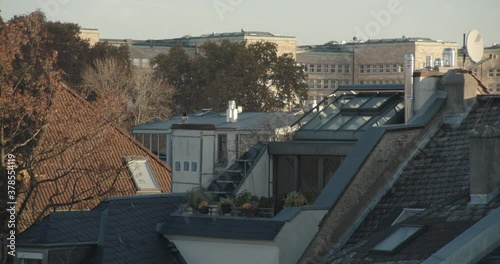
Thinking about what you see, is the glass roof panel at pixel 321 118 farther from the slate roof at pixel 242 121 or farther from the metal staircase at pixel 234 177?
the slate roof at pixel 242 121

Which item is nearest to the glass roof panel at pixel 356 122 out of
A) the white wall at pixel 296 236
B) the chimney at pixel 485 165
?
the white wall at pixel 296 236

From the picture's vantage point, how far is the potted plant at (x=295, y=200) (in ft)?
89.9

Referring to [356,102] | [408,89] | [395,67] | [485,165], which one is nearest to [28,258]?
[356,102]

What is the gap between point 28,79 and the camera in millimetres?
34281

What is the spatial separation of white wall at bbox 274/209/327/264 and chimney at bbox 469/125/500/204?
4.33 m

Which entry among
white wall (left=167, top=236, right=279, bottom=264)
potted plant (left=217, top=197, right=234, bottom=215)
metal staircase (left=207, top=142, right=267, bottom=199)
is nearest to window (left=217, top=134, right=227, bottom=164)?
metal staircase (left=207, top=142, right=267, bottom=199)

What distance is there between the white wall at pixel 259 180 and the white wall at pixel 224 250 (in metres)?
2.29

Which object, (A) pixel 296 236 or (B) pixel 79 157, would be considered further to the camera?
(B) pixel 79 157

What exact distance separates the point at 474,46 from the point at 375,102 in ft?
8.31

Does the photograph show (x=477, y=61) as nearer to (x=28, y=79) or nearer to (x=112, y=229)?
(x=112, y=229)

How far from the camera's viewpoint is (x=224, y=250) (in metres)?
27.3

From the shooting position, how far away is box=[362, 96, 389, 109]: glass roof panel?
31.2 metres

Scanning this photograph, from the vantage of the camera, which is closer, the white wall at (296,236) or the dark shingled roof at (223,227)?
the white wall at (296,236)

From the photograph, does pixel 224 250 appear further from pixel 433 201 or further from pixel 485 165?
pixel 485 165
